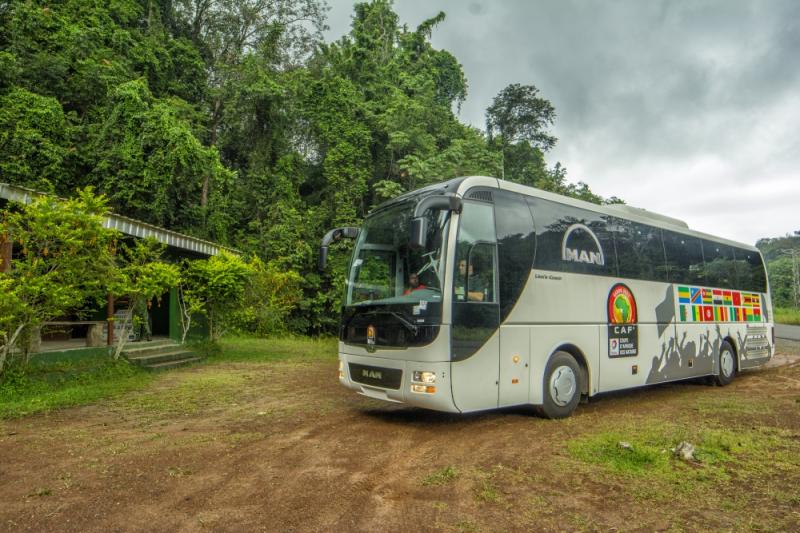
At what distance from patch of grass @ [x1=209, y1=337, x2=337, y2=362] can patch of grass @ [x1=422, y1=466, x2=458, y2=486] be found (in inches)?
394

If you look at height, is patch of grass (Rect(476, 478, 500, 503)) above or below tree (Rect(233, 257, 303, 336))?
below

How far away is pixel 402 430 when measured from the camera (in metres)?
6.11

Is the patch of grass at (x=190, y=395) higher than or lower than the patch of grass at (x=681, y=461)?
lower

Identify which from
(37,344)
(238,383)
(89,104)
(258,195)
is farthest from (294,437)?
(258,195)

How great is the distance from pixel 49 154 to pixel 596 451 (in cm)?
1826

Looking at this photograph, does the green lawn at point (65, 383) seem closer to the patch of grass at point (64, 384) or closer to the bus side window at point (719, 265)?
the patch of grass at point (64, 384)

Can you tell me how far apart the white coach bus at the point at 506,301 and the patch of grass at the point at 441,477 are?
0.99 m

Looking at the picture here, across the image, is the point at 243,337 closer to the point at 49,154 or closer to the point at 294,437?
the point at 49,154

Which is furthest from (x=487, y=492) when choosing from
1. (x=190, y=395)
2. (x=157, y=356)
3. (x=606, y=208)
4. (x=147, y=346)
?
(x=147, y=346)

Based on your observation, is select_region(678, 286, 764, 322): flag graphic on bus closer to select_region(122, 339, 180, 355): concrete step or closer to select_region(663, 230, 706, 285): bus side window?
select_region(663, 230, 706, 285): bus side window

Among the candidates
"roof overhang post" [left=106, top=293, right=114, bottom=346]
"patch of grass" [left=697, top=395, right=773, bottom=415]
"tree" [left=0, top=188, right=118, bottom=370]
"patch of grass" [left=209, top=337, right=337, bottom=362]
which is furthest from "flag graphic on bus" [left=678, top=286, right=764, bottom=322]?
"roof overhang post" [left=106, top=293, right=114, bottom=346]

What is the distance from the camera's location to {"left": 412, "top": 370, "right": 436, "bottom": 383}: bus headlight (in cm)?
547

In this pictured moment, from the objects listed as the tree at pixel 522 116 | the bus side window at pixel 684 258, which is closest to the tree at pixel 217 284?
the bus side window at pixel 684 258

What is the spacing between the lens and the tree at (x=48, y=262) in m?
7.55
